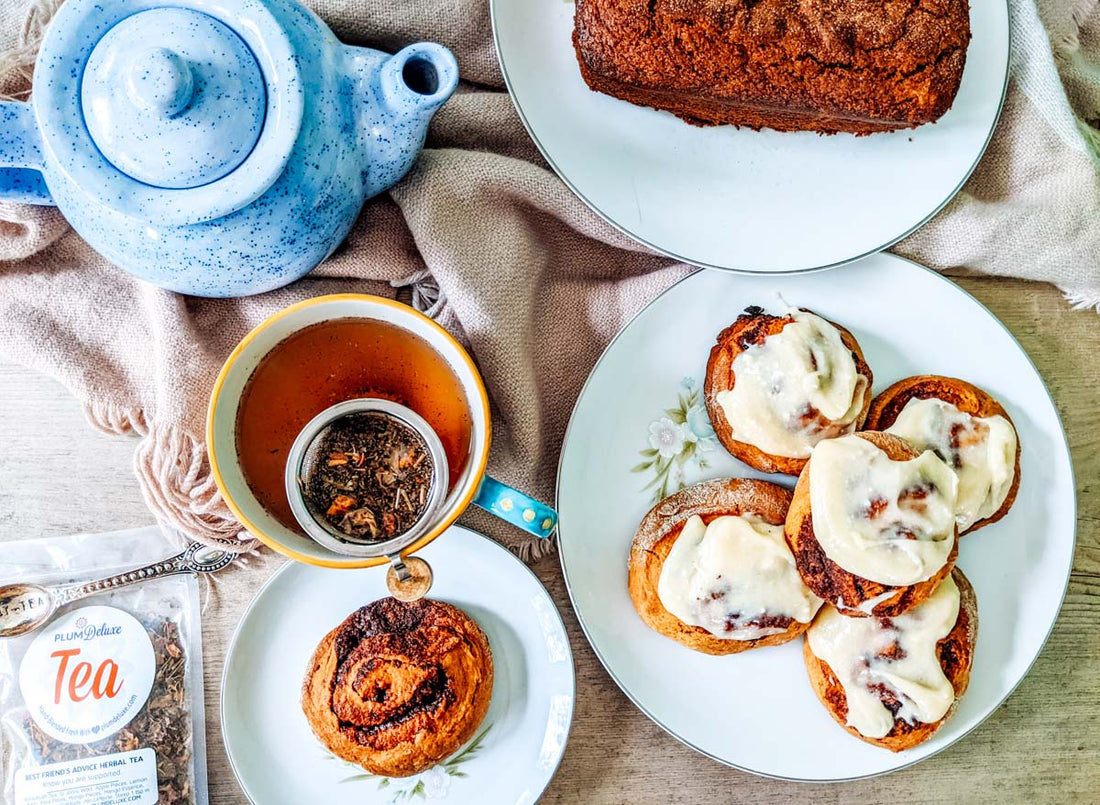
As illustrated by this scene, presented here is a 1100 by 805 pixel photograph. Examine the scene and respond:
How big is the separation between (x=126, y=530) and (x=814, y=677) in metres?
1.12

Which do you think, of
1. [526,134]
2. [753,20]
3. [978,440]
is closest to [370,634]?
[526,134]

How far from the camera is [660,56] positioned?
1310 mm

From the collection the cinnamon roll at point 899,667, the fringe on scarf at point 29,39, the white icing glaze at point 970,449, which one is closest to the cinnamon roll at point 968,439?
the white icing glaze at point 970,449

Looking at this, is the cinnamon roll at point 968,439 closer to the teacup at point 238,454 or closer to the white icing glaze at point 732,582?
the white icing glaze at point 732,582

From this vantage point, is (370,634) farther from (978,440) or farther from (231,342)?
(978,440)

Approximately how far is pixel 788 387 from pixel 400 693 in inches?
27.9

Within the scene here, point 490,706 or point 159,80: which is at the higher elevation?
point 159,80

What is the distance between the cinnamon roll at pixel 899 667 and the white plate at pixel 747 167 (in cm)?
54

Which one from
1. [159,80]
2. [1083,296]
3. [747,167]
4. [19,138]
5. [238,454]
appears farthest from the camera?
[1083,296]

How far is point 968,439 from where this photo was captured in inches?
53.0

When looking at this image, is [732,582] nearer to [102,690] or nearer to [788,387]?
[788,387]

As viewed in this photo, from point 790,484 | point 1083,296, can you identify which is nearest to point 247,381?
→ point 790,484

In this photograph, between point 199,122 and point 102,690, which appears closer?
point 199,122

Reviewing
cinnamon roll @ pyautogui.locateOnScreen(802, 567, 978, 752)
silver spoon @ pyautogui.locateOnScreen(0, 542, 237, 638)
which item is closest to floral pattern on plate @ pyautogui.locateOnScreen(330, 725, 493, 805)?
silver spoon @ pyautogui.locateOnScreen(0, 542, 237, 638)
